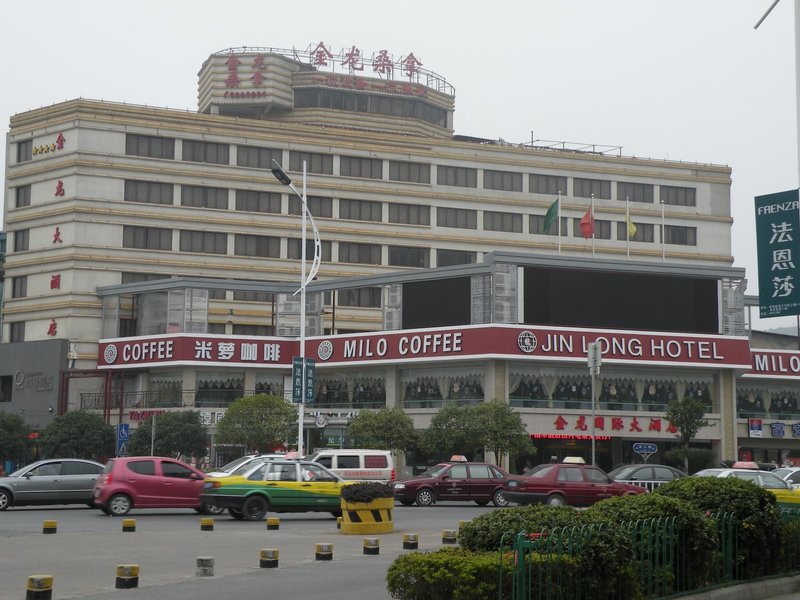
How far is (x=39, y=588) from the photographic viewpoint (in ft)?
48.1

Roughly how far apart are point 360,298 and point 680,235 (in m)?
25.0

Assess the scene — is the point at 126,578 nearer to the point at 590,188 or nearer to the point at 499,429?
the point at 499,429

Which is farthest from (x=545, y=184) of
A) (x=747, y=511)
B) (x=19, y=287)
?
(x=747, y=511)

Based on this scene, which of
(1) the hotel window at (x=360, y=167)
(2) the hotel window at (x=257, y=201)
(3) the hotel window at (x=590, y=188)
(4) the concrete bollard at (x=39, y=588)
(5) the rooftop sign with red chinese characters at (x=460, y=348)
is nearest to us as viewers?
(4) the concrete bollard at (x=39, y=588)

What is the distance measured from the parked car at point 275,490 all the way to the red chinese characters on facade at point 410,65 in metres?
61.4

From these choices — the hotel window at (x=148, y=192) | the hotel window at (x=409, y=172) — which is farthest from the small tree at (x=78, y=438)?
the hotel window at (x=409, y=172)

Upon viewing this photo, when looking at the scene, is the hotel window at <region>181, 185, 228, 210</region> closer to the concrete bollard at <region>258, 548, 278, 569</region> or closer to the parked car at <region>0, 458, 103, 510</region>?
the parked car at <region>0, 458, 103, 510</region>

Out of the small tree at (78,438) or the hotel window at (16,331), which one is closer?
the small tree at (78,438)

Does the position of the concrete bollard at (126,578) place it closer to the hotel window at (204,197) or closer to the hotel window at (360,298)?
the hotel window at (360,298)

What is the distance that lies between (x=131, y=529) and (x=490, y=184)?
5870cm

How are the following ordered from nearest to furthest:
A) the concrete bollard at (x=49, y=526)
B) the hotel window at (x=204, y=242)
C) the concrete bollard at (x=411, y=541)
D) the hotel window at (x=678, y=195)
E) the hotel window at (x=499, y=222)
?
the concrete bollard at (x=411, y=541) → the concrete bollard at (x=49, y=526) → the hotel window at (x=204, y=242) → the hotel window at (x=499, y=222) → the hotel window at (x=678, y=195)

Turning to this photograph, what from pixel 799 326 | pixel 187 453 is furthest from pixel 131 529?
pixel 799 326

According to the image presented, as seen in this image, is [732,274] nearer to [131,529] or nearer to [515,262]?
[515,262]

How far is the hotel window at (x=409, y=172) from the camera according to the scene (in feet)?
259
